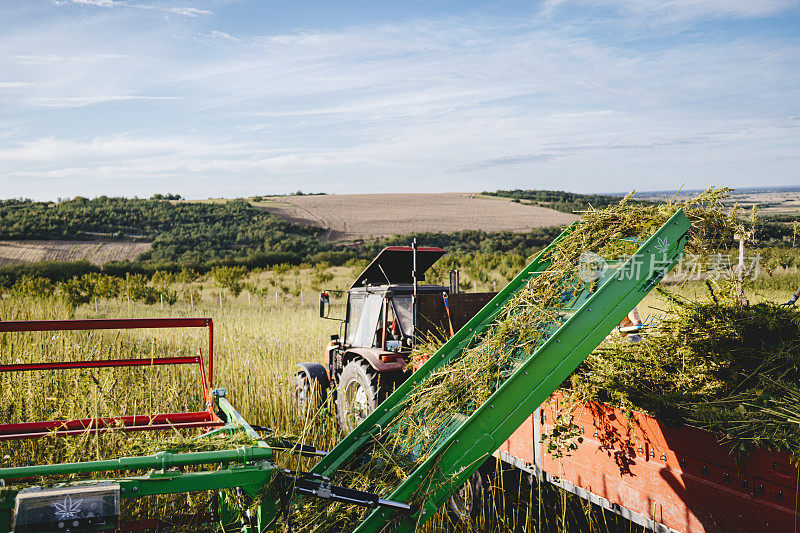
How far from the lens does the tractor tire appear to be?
5.63 metres

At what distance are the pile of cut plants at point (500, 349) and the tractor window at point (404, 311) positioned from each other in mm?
2552

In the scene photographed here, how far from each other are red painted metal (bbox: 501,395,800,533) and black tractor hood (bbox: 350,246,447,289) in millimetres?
3037

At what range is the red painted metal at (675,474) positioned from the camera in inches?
96.1

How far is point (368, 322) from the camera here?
6.54 m

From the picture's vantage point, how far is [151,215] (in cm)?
5947

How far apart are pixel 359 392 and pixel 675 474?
3.68 metres

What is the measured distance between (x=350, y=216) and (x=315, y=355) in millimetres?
47884

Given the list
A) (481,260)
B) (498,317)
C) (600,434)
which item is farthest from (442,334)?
(481,260)

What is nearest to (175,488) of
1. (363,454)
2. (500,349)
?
(363,454)

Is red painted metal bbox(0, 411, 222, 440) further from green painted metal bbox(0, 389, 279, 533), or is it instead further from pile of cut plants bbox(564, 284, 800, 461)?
pile of cut plants bbox(564, 284, 800, 461)

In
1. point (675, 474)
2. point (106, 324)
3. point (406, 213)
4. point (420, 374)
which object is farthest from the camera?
point (406, 213)

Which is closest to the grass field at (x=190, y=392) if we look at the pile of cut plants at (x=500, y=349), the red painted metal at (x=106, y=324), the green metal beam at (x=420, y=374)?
the green metal beam at (x=420, y=374)

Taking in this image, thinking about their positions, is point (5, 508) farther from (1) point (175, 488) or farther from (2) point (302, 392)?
(2) point (302, 392)

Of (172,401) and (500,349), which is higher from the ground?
(500,349)
